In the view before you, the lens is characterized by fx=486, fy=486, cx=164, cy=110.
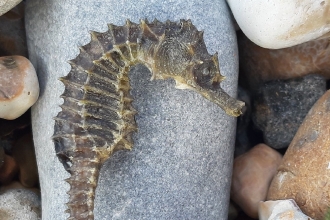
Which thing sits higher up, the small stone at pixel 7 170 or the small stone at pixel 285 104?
the small stone at pixel 285 104

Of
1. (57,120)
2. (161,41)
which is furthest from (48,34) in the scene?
(161,41)

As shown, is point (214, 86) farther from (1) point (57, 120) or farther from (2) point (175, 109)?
(1) point (57, 120)

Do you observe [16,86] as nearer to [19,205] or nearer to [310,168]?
[19,205]

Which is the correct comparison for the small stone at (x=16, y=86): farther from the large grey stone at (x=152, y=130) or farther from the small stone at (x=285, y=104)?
the small stone at (x=285, y=104)

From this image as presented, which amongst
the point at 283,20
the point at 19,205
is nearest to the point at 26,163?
the point at 19,205

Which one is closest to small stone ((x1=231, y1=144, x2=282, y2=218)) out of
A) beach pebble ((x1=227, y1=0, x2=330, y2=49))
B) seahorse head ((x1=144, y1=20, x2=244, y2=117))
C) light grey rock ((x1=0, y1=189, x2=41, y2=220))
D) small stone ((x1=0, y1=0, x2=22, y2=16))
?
beach pebble ((x1=227, y1=0, x2=330, y2=49))

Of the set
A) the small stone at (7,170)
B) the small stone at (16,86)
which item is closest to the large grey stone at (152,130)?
the small stone at (16,86)

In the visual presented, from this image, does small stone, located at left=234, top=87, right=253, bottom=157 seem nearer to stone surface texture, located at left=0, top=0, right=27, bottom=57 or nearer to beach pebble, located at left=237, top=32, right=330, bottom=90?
beach pebble, located at left=237, top=32, right=330, bottom=90
